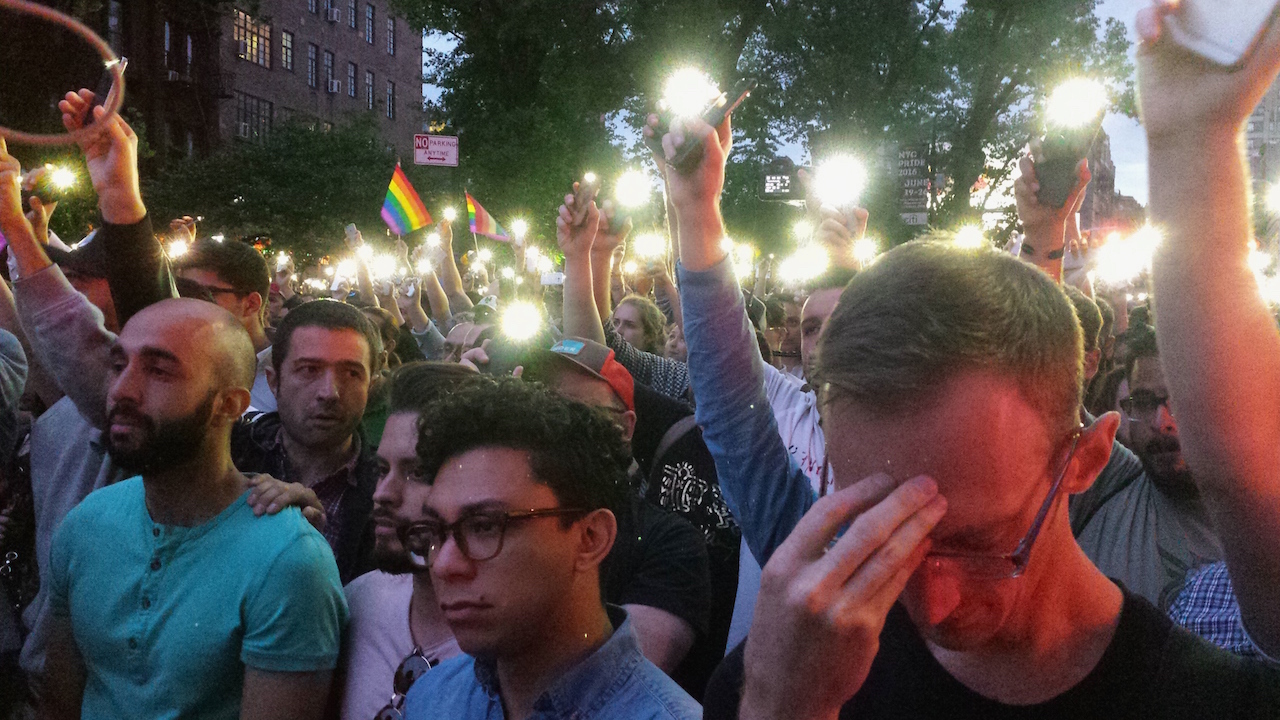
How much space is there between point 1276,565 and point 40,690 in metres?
3.06

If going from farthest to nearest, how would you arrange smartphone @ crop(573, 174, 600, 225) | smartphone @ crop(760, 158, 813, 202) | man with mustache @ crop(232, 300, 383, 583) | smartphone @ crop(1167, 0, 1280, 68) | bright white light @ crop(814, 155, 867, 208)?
smartphone @ crop(760, 158, 813, 202)
smartphone @ crop(573, 174, 600, 225)
bright white light @ crop(814, 155, 867, 208)
man with mustache @ crop(232, 300, 383, 583)
smartphone @ crop(1167, 0, 1280, 68)

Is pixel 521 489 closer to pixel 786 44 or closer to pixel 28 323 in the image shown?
pixel 28 323

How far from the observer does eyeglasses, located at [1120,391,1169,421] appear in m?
3.23

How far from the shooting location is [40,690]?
294 centimetres

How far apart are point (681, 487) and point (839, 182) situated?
1303mm

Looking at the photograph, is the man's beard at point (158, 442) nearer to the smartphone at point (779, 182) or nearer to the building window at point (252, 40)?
the smartphone at point (779, 182)

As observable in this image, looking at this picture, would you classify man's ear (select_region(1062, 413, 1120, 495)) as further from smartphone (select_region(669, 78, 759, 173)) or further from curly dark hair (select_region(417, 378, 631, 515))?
curly dark hair (select_region(417, 378, 631, 515))

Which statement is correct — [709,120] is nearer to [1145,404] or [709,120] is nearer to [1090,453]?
[1090,453]

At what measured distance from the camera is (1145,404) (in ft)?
10.8

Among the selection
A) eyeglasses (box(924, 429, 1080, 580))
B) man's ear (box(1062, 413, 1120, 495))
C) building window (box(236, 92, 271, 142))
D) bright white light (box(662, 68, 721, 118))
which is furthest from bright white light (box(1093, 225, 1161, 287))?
building window (box(236, 92, 271, 142))

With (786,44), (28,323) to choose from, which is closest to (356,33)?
(786,44)

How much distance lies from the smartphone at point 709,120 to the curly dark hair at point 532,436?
0.67 meters

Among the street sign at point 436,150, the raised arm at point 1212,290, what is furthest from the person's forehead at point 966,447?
the street sign at point 436,150

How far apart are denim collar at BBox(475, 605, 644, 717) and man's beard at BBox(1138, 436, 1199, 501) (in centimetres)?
156
